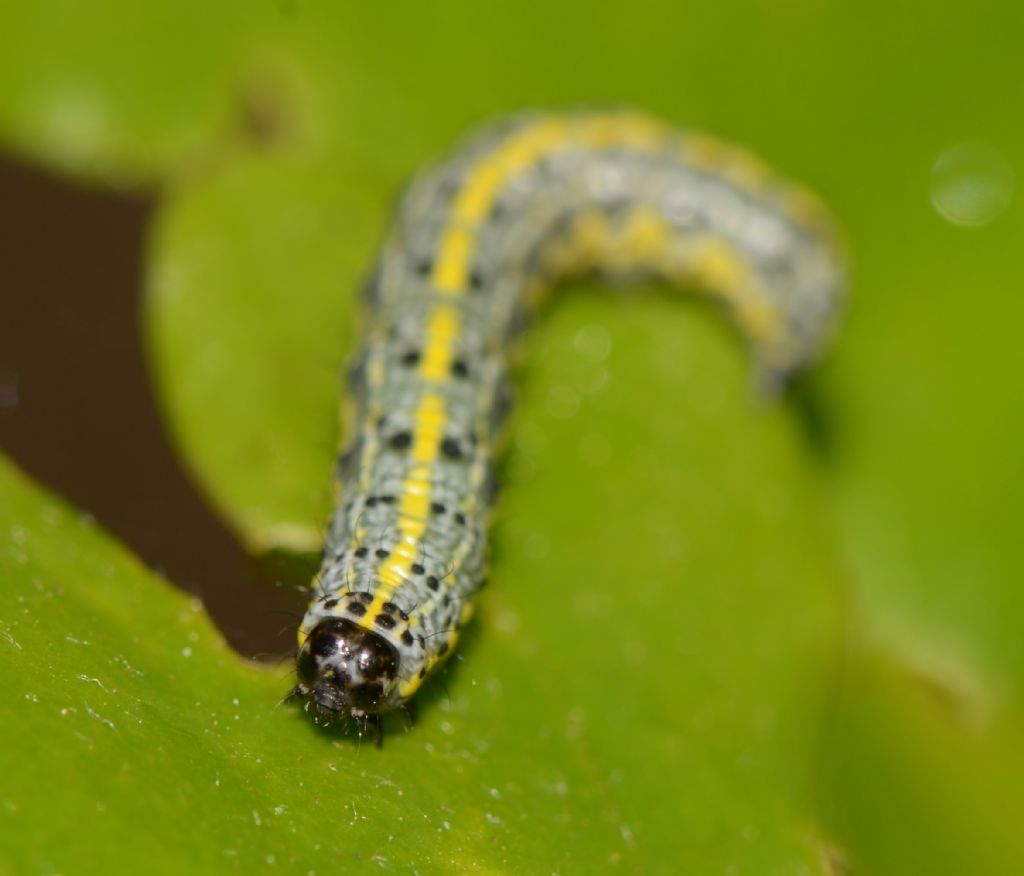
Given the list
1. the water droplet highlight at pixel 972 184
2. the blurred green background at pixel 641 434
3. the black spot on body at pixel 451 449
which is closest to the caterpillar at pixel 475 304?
the black spot on body at pixel 451 449

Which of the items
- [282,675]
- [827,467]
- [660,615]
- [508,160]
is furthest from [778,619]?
[508,160]

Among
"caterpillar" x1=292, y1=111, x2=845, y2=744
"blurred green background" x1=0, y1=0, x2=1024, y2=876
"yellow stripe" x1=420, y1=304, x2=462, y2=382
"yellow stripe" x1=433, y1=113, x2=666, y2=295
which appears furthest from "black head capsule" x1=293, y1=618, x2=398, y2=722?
"yellow stripe" x1=433, y1=113, x2=666, y2=295

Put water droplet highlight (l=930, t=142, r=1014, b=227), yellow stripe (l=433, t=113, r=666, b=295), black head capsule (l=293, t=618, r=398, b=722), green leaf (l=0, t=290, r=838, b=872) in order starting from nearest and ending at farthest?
green leaf (l=0, t=290, r=838, b=872) < black head capsule (l=293, t=618, r=398, b=722) < water droplet highlight (l=930, t=142, r=1014, b=227) < yellow stripe (l=433, t=113, r=666, b=295)

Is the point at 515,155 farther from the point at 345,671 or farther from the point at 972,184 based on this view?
the point at 345,671

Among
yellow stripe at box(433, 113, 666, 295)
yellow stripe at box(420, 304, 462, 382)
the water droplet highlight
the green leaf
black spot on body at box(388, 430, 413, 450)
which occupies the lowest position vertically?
the green leaf

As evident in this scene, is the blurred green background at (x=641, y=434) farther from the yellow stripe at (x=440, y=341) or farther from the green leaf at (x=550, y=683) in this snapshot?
the yellow stripe at (x=440, y=341)

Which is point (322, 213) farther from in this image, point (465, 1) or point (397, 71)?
point (465, 1)

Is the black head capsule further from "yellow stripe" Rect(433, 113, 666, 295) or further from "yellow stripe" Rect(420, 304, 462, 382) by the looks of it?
"yellow stripe" Rect(433, 113, 666, 295)

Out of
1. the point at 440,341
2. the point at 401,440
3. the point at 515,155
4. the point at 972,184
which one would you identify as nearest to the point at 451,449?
the point at 401,440
